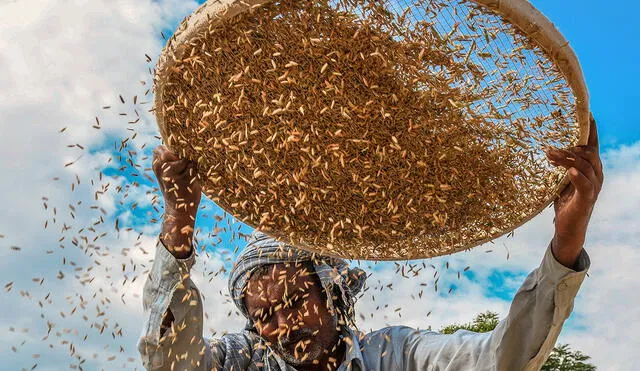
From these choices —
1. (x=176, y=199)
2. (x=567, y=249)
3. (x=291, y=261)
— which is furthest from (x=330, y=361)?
(x=567, y=249)

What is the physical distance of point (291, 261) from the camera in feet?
13.0

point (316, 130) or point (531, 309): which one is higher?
point (316, 130)

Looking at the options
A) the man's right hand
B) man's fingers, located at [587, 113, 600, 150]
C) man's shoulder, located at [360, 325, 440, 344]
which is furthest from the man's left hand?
the man's right hand

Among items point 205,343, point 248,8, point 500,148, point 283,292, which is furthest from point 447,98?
point 205,343

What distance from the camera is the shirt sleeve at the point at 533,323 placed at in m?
3.20

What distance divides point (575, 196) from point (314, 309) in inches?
61.9

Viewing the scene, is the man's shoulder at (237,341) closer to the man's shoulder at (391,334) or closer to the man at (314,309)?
the man at (314,309)

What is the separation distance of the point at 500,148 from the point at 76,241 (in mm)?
2358

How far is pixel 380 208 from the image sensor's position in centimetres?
355

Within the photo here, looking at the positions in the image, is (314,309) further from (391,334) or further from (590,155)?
(590,155)

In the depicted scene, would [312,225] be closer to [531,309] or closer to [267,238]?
[267,238]

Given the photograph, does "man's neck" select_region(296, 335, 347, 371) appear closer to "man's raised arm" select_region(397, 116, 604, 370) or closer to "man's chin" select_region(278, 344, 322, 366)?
"man's chin" select_region(278, 344, 322, 366)

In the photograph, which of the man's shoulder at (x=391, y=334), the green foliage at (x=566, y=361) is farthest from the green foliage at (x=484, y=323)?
the man's shoulder at (x=391, y=334)

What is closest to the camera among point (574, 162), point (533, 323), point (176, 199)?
point (574, 162)
